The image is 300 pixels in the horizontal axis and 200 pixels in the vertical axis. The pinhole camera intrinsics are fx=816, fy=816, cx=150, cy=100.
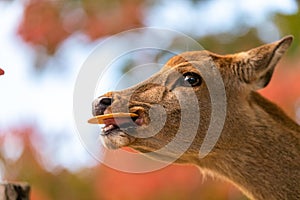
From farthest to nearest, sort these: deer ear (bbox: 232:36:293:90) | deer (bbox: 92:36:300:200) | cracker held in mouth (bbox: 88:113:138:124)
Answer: deer ear (bbox: 232:36:293:90) → deer (bbox: 92:36:300:200) → cracker held in mouth (bbox: 88:113:138:124)

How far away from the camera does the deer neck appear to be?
2945 millimetres

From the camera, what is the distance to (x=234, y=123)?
2.94 m

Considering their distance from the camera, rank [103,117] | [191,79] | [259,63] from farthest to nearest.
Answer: [259,63], [191,79], [103,117]

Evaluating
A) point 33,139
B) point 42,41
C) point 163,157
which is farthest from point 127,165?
point 42,41

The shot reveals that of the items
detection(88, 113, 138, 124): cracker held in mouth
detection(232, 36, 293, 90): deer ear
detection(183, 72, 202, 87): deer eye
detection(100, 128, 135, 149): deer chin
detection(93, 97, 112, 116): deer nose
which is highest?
detection(232, 36, 293, 90): deer ear

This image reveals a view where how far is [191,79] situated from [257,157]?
0.41m

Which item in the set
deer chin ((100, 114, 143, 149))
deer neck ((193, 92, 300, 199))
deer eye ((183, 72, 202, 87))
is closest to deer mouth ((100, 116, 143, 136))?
deer chin ((100, 114, 143, 149))

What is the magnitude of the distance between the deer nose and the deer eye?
36 centimetres

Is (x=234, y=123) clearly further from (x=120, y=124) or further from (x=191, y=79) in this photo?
(x=120, y=124)

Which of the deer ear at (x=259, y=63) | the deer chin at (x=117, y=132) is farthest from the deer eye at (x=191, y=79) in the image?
the deer chin at (x=117, y=132)

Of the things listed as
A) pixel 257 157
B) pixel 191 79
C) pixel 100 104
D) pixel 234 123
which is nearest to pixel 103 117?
pixel 100 104

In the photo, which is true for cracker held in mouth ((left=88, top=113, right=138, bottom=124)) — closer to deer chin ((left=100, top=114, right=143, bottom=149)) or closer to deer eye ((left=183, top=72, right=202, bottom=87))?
deer chin ((left=100, top=114, right=143, bottom=149))

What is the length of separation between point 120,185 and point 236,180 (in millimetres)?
2016

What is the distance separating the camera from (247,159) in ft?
9.76
